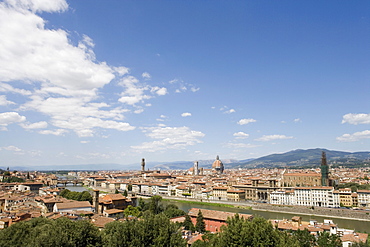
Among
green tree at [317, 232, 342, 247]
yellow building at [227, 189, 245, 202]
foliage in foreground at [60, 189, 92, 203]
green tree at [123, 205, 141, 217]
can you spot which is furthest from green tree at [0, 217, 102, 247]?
yellow building at [227, 189, 245, 202]

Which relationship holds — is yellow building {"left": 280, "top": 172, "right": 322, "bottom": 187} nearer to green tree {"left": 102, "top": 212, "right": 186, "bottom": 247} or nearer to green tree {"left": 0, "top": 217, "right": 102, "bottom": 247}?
green tree {"left": 102, "top": 212, "right": 186, "bottom": 247}

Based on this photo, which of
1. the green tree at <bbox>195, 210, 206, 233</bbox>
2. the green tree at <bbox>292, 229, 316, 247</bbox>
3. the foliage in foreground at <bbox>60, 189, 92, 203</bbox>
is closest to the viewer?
the green tree at <bbox>292, 229, 316, 247</bbox>

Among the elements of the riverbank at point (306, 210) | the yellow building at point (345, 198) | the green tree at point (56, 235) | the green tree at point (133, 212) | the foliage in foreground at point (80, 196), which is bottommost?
the riverbank at point (306, 210)

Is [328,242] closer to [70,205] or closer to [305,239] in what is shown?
[305,239]

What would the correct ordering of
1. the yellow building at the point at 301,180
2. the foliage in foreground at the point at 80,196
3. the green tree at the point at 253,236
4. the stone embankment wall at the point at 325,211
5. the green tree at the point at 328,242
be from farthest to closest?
the yellow building at the point at 301,180 < the foliage in foreground at the point at 80,196 < the stone embankment wall at the point at 325,211 < the green tree at the point at 328,242 < the green tree at the point at 253,236

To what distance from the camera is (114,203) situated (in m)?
30.9

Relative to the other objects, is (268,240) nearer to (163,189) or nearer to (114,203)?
(114,203)

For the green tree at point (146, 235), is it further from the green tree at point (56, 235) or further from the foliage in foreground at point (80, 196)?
the foliage in foreground at point (80, 196)

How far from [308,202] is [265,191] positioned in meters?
9.46

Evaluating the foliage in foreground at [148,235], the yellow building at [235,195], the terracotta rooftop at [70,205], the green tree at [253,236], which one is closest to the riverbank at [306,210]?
the yellow building at [235,195]

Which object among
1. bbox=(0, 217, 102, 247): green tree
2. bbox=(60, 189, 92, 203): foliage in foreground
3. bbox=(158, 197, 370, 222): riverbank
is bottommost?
bbox=(158, 197, 370, 222): riverbank

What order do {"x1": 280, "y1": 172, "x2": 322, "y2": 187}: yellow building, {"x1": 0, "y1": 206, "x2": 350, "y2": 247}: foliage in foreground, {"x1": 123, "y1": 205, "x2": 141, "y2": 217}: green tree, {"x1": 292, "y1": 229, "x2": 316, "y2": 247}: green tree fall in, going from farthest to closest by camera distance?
1. {"x1": 280, "y1": 172, "x2": 322, "y2": 187}: yellow building
2. {"x1": 123, "y1": 205, "x2": 141, "y2": 217}: green tree
3. {"x1": 292, "y1": 229, "x2": 316, "y2": 247}: green tree
4. {"x1": 0, "y1": 206, "x2": 350, "y2": 247}: foliage in foreground

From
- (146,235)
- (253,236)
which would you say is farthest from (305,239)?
(146,235)

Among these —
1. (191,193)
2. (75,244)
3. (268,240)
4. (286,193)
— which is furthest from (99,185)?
(268,240)
